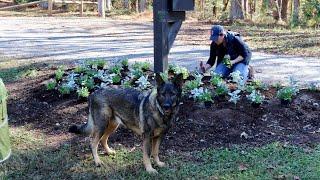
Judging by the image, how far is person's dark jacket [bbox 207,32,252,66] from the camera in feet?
28.8

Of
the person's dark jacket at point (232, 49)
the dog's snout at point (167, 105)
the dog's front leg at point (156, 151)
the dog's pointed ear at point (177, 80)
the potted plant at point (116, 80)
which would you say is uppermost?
the person's dark jacket at point (232, 49)

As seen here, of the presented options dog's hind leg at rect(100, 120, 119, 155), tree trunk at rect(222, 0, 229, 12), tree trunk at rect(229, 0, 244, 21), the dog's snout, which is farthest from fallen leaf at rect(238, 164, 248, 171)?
tree trunk at rect(222, 0, 229, 12)

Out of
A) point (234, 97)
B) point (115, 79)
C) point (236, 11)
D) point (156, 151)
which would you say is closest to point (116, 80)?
point (115, 79)

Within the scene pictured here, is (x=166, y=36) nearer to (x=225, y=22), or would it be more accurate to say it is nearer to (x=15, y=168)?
(x=15, y=168)

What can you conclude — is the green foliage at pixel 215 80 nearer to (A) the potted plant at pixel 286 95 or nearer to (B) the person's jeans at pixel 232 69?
(B) the person's jeans at pixel 232 69

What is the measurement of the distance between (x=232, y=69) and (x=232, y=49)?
420mm

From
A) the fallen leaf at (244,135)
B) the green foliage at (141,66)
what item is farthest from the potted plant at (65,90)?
the fallen leaf at (244,135)

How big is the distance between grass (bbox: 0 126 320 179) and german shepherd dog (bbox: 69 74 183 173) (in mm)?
216

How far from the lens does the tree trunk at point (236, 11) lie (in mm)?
25094

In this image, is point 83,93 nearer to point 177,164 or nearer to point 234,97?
point 234,97

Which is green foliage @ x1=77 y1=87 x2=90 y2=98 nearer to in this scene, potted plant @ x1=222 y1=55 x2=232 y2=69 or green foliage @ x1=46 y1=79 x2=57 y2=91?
green foliage @ x1=46 y1=79 x2=57 y2=91

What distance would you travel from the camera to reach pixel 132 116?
222 inches

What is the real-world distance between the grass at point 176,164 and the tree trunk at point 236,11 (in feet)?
63.7

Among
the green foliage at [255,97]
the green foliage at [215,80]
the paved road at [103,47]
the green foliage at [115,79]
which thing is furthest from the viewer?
the paved road at [103,47]
